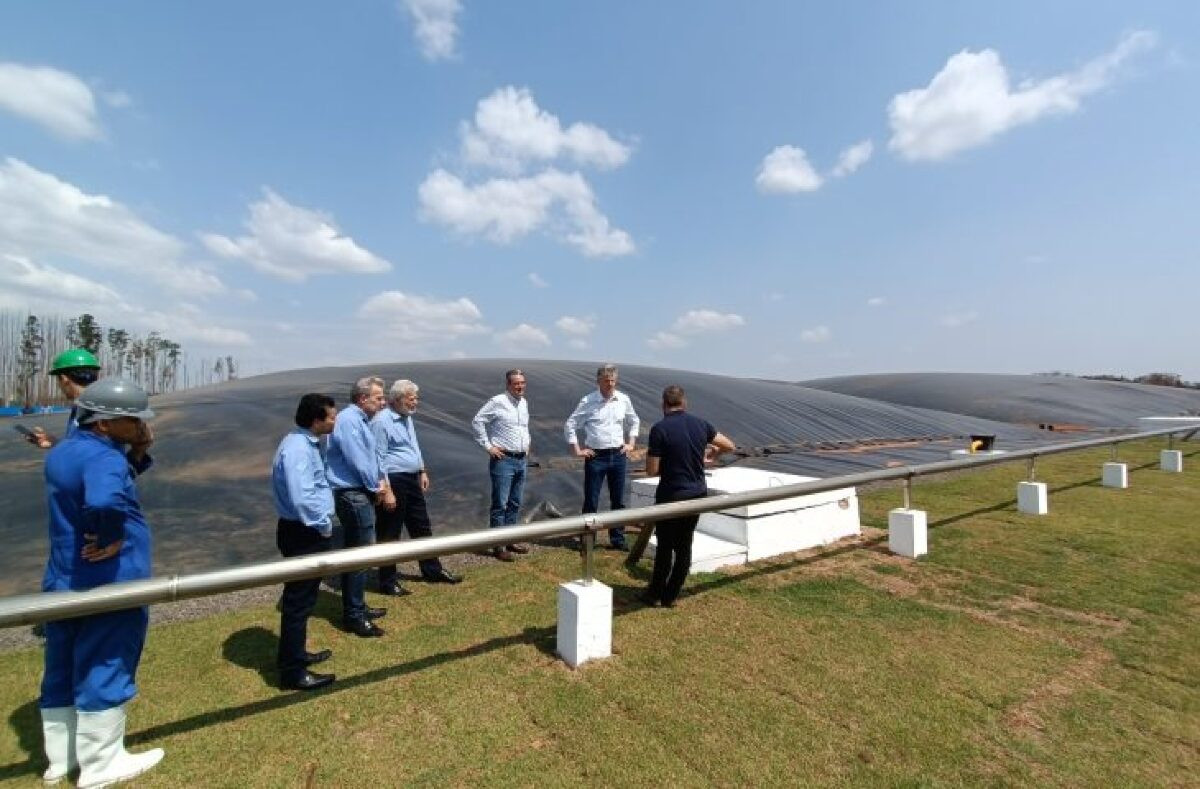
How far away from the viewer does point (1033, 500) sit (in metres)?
6.80

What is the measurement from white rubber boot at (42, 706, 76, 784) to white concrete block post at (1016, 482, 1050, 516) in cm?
865

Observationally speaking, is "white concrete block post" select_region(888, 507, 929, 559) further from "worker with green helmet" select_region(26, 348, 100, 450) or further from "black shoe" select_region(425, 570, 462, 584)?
"worker with green helmet" select_region(26, 348, 100, 450)

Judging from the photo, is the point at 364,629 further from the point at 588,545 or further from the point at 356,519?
the point at 588,545

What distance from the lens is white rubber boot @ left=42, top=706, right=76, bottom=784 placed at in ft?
7.35

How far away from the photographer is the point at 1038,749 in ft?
8.11

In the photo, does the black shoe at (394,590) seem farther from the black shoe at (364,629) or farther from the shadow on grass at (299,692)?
the shadow on grass at (299,692)

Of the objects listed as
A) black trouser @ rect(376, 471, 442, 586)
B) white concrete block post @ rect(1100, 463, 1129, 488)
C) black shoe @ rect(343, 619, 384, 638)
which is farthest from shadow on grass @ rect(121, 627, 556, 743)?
white concrete block post @ rect(1100, 463, 1129, 488)

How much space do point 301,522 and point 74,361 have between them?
1.70 metres

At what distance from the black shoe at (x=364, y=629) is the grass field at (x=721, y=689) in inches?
2.9

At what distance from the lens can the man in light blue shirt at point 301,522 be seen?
2965 mm

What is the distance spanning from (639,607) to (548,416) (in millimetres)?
7416

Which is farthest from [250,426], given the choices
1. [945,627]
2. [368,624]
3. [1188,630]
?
[1188,630]

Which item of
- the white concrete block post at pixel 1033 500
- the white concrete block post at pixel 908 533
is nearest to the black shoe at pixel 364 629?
the white concrete block post at pixel 908 533

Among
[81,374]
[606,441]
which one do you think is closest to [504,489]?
[606,441]
